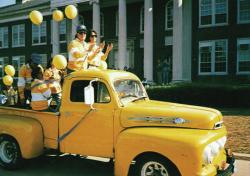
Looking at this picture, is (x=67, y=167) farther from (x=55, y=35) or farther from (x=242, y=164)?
(x=55, y=35)

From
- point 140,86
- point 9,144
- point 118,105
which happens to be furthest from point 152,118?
point 9,144

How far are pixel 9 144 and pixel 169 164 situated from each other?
3.65 m

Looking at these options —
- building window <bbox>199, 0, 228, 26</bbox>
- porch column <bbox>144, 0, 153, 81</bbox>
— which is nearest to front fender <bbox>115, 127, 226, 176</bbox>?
porch column <bbox>144, 0, 153, 81</bbox>

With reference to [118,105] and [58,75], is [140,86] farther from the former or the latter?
[58,75]

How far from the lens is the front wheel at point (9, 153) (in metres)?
7.22

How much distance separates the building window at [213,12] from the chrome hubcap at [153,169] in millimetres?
20186

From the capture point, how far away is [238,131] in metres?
10.4

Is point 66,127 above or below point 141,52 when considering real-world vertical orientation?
below

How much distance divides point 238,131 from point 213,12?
15.5 metres

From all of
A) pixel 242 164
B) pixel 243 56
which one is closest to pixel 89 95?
pixel 242 164

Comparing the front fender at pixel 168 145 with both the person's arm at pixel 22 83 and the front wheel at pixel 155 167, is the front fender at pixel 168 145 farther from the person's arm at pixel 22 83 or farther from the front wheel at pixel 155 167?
the person's arm at pixel 22 83

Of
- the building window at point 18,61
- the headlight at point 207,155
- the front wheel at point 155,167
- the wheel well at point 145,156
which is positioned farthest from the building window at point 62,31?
the headlight at point 207,155

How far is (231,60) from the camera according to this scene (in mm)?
23656

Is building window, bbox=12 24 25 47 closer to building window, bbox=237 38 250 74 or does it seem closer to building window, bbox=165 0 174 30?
building window, bbox=165 0 174 30
